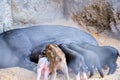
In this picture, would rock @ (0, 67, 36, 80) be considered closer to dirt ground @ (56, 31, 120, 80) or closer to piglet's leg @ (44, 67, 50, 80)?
piglet's leg @ (44, 67, 50, 80)

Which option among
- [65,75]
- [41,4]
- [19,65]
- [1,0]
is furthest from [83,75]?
[41,4]

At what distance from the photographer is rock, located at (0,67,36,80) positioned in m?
3.63

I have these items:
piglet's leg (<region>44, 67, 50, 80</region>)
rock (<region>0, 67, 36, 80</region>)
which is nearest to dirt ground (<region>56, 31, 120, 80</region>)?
piglet's leg (<region>44, 67, 50, 80</region>)

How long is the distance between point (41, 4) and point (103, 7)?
89 cm

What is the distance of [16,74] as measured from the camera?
3.71 m

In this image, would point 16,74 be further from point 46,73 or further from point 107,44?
point 107,44

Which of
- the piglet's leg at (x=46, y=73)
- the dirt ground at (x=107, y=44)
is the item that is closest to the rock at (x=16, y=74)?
the piglet's leg at (x=46, y=73)

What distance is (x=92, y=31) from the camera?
210 inches

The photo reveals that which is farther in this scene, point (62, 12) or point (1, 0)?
point (62, 12)

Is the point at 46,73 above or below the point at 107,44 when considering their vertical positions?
above

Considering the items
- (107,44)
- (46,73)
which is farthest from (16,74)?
(107,44)

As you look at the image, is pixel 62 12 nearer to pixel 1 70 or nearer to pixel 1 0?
pixel 1 0

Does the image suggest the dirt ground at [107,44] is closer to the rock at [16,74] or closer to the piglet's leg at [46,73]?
the piglet's leg at [46,73]

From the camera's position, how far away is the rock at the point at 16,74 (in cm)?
363
